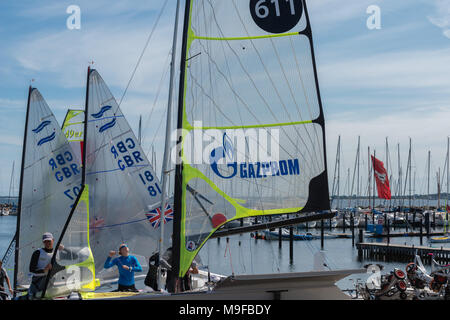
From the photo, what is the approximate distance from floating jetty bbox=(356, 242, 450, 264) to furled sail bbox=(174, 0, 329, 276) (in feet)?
113

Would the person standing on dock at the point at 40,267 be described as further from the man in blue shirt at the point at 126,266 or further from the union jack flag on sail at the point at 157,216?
the union jack flag on sail at the point at 157,216

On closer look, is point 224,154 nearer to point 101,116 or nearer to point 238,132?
point 238,132

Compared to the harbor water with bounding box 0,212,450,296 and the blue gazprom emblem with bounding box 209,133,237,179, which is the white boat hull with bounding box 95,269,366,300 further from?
the harbor water with bounding box 0,212,450,296

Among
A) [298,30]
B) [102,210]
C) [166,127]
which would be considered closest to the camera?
[298,30]

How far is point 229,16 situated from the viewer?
13.2 metres

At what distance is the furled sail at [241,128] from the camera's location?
12.7 metres

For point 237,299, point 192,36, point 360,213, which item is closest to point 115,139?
point 192,36

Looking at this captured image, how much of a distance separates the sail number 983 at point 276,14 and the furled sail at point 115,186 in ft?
28.8

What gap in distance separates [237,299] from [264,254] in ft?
149

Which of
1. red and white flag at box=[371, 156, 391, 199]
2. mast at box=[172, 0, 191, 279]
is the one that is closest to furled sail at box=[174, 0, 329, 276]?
mast at box=[172, 0, 191, 279]

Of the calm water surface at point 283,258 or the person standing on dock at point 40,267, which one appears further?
the calm water surface at point 283,258

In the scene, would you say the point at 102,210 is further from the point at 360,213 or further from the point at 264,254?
the point at 360,213

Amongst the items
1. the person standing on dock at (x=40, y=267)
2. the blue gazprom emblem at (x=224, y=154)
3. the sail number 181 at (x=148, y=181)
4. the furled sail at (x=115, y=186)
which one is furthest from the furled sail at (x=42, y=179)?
the blue gazprom emblem at (x=224, y=154)

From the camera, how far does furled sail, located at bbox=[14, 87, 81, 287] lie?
19.3 meters
